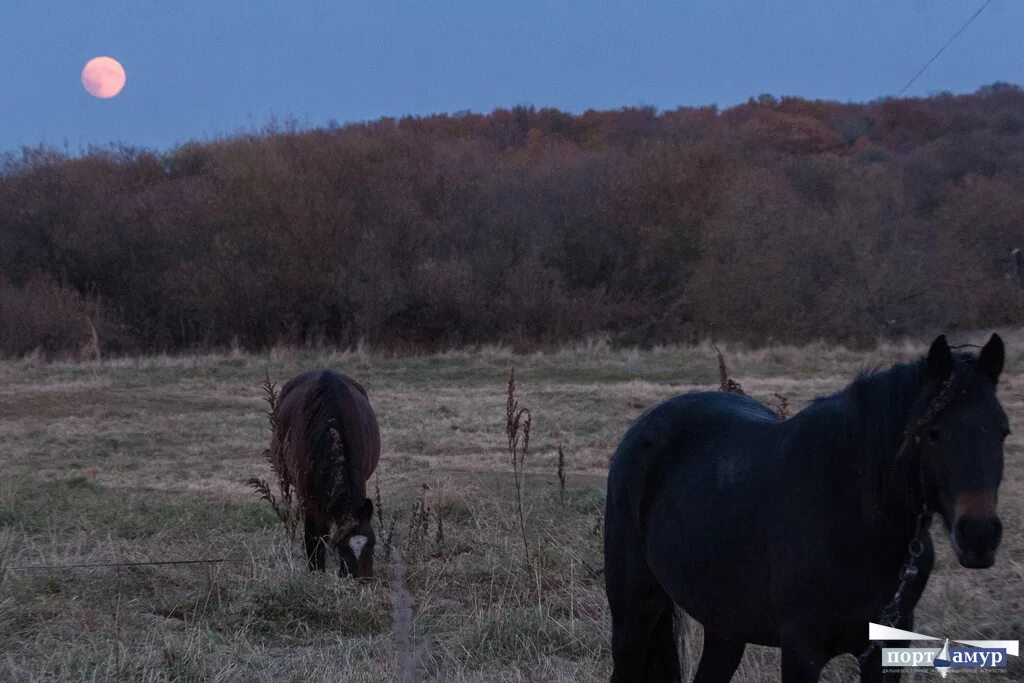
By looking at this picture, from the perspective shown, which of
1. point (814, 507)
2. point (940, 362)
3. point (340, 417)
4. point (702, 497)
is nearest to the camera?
point (940, 362)

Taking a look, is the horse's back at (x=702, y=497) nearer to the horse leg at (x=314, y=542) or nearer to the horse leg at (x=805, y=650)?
the horse leg at (x=805, y=650)

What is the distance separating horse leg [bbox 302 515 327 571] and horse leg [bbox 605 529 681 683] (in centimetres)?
324

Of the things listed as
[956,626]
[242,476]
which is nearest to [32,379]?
[242,476]

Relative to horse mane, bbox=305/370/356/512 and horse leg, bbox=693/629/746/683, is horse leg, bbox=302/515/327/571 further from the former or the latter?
horse leg, bbox=693/629/746/683

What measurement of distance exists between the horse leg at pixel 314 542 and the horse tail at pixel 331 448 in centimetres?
16

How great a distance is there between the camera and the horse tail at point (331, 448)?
681cm

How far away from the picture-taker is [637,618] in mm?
3740

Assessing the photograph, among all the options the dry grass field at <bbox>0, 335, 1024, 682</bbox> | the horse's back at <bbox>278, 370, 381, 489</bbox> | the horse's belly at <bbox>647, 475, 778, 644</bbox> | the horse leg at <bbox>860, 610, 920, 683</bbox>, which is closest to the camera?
the horse leg at <bbox>860, 610, 920, 683</bbox>

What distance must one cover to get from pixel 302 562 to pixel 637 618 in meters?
3.22

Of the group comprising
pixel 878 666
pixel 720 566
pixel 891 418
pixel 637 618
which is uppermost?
pixel 891 418

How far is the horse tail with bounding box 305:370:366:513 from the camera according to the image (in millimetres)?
6812

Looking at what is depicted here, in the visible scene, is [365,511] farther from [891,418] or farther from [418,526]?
[891,418]

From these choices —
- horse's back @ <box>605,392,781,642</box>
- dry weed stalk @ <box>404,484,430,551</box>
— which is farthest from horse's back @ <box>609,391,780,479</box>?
dry weed stalk @ <box>404,484,430,551</box>

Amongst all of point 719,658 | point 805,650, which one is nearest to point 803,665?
point 805,650
